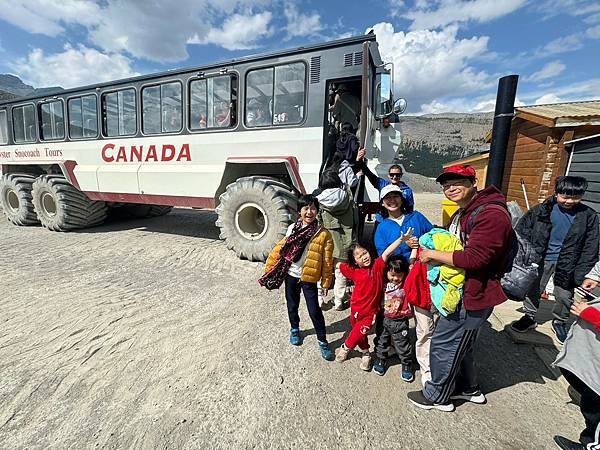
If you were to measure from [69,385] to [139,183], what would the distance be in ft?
14.3

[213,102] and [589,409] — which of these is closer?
[589,409]

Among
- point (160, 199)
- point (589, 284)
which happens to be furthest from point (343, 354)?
point (160, 199)

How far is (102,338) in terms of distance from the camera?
281cm

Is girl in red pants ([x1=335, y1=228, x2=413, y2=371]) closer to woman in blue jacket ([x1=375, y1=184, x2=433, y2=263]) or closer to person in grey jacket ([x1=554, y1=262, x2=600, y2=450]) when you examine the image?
woman in blue jacket ([x1=375, y1=184, x2=433, y2=263])

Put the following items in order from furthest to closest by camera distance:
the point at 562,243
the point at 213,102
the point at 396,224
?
1. the point at 213,102
2. the point at 562,243
3. the point at 396,224

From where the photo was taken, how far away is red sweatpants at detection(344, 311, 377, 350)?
7.88ft

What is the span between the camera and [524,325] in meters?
3.01

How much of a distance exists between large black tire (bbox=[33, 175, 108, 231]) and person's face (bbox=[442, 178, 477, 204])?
7.87m

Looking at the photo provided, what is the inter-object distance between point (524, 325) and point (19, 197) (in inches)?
412

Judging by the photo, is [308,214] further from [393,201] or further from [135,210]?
[135,210]

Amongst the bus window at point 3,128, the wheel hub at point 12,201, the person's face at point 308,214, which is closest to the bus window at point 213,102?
the person's face at point 308,214

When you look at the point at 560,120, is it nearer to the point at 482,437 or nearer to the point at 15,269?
the point at 482,437

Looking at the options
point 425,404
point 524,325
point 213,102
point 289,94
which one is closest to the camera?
point 425,404

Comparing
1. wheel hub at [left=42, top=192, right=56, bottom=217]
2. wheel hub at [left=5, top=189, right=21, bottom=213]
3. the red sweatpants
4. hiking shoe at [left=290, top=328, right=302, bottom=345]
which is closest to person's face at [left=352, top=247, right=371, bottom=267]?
the red sweatpants
